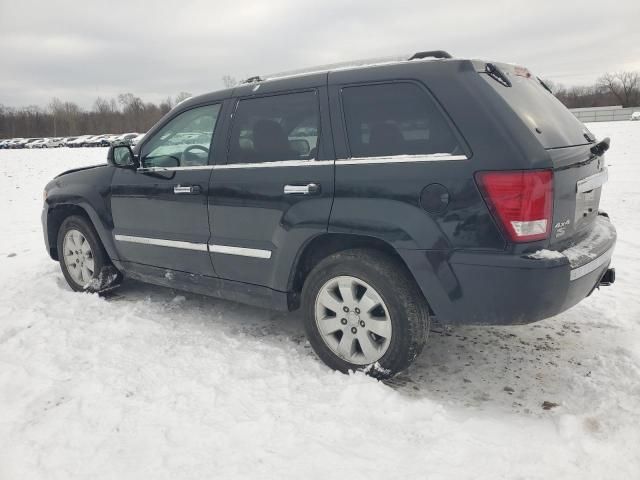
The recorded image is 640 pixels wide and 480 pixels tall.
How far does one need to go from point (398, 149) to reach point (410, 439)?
5.24 feet

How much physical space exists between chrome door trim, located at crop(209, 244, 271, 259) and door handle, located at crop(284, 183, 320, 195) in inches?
18.6

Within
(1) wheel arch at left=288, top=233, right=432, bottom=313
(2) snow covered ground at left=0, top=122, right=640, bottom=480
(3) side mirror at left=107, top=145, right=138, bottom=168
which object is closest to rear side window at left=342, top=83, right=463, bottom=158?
(1) wheel arch at left=288, top=233, right=432, bottom=313

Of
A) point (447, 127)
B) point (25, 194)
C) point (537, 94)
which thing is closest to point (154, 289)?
point (447, 127)

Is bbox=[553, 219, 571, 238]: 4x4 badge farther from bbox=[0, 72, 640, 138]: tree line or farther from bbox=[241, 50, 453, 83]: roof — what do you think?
bbox=[0, 72, 640, 138]: tree line

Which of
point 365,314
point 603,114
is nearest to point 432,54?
point 365,314

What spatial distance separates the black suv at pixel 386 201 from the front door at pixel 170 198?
20 mm

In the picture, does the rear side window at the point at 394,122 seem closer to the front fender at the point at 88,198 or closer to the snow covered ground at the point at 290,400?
the snow covered ground at the point at 290,400

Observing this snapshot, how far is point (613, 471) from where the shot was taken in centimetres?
231

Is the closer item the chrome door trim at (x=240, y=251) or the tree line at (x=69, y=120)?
the chrome door trim at (x=240, y=251)

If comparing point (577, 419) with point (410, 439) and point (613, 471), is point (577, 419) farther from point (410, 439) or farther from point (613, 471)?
point (410, 439)

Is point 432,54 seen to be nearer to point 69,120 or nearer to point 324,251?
point 324,251

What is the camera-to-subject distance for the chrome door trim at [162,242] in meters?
3.94

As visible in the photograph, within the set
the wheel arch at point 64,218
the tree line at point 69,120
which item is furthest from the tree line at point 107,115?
the wheel arch at point 64,218

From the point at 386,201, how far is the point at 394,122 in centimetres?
49
